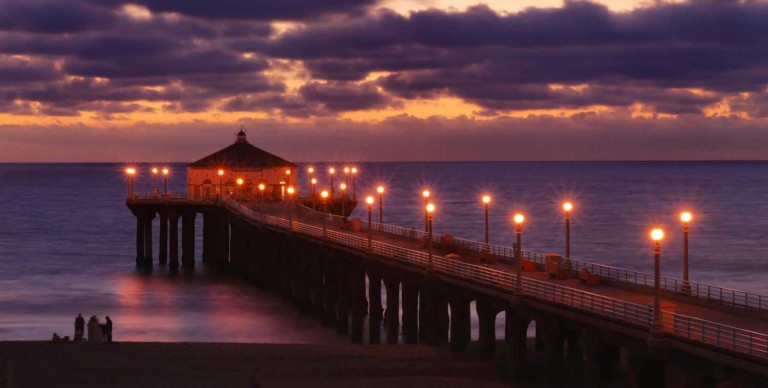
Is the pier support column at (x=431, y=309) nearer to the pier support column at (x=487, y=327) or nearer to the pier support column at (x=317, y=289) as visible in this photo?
the pier support column at (x=487, y=327)

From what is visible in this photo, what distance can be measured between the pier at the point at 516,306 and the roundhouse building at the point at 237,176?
2241cm

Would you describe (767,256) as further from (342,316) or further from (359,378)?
(359,378)

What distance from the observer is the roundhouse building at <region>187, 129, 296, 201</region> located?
298ft

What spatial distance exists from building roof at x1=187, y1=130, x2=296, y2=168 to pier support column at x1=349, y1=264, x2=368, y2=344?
45911 mm

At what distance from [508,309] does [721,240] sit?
7537cm

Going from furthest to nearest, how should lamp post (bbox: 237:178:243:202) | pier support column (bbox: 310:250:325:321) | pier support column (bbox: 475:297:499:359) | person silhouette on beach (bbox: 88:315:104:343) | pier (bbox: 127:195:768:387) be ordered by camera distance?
lamp post (bbox: 237:178:243:202), pier support column (bbox: 310:250:325:321), person silhouette on beach (bbox: 88:315:104:343), pier support column (bbox: 475:297:499:359), pier (bbox: 127:195:768:387)

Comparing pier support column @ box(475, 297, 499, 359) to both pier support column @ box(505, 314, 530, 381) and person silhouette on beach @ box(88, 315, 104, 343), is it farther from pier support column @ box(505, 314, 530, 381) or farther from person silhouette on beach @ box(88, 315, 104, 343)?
person silhouette on beach @ box(88, 315, 104, 343)

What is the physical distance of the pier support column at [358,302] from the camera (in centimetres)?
4656

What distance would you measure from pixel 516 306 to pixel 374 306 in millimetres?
14049

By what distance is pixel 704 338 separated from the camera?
23891mm

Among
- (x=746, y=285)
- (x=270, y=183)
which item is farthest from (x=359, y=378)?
(x=270, y=183)

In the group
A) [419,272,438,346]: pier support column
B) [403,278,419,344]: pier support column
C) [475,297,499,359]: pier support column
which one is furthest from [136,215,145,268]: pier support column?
[475,297,499,359]: pier support column

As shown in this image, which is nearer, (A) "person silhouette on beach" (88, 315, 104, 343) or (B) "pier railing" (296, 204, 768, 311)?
(B) "pier railing" (296, 204, 768, 311)

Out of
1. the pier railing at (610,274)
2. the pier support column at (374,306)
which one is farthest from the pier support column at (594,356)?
the pier support column at (374,306)
